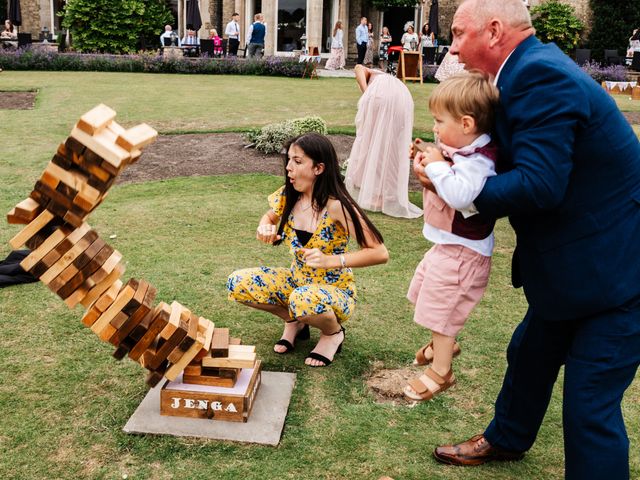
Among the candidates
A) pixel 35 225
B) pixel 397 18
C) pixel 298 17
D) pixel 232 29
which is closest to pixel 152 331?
pixel 35 225

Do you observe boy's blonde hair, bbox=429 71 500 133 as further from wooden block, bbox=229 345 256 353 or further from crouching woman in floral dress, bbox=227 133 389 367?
wooden block, bbox=229 345 256 353

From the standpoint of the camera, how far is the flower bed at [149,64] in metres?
22.8

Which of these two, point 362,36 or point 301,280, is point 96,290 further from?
point 362,36

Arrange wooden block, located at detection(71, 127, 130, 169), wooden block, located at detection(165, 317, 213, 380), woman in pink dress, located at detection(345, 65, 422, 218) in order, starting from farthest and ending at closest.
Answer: woman in pink dress, located at detection(345, 65, 422, 218)
wooden block, located at detection(165, 317, 213, 380)
wooden block, located at detection(71, 127, 130, 169)

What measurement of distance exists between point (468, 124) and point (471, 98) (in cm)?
10

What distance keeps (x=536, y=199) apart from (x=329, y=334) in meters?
2.20

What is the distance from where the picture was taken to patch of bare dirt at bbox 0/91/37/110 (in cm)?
1456

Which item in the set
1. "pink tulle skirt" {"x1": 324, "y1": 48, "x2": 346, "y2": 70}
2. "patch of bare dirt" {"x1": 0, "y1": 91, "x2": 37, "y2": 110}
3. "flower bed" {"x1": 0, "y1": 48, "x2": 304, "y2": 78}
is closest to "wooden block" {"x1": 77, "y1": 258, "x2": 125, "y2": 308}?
"patch of bare dirt" {"x1": 0, "y1": 91, "x2": 37, "y2": 110}

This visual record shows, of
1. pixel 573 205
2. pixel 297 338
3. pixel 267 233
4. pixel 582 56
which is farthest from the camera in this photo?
pixel 582 56

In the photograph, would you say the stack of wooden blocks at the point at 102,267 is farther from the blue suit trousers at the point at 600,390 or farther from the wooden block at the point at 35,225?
the blue suit trousers at the point at 600,390

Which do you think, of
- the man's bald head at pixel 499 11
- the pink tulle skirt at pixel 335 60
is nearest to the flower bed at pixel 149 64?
the pink tulle skirt at pixel 335 60

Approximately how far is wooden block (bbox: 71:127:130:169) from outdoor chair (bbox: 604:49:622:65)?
29.1 metres

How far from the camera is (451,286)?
3.05m

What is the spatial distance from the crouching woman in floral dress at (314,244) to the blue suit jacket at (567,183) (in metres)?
1.41
